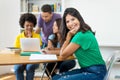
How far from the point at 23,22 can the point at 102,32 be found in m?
1.94

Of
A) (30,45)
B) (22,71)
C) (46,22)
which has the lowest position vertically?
(22,71)

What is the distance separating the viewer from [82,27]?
2.53m

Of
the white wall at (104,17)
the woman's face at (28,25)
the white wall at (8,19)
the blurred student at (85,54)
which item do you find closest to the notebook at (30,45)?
the blurred student at (85,54)

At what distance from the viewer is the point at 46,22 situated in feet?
13.5

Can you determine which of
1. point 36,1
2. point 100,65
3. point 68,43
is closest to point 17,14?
point 36,1

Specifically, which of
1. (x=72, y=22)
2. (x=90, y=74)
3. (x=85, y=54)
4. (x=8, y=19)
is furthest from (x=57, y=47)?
→ (x=8, y=19)

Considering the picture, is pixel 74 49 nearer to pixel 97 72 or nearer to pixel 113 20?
Result: pixel 97 72

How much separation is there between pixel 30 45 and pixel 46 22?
3.99 feet

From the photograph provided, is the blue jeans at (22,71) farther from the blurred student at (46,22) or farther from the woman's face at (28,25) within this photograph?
the blurred student at (46,22)

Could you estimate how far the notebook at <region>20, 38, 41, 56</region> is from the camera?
116 inches

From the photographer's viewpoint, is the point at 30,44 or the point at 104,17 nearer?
the point at 30,44

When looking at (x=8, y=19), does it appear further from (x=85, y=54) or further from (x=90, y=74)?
(x=90, y=74)

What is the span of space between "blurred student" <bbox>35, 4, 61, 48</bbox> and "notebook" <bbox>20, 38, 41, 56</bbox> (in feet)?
3.08

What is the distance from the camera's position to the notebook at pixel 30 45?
2939 mm
